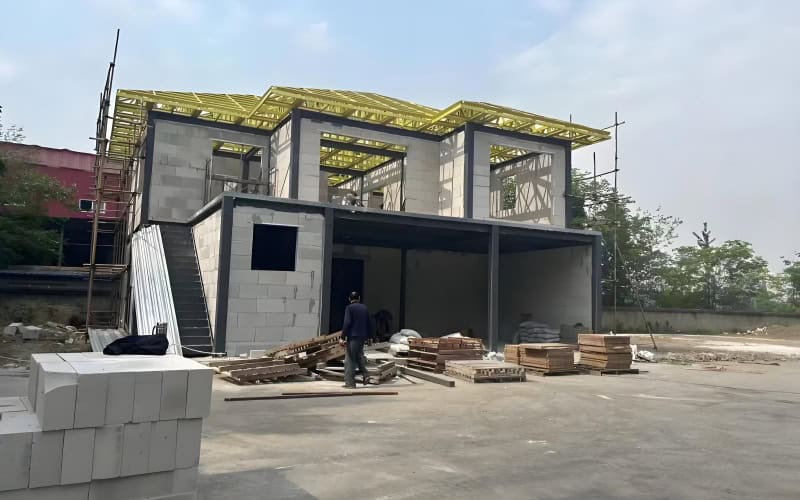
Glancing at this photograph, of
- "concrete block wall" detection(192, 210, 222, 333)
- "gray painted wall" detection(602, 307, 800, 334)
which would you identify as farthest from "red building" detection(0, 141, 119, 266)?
"gray painted wall" detection(602, 307, 800, 334)

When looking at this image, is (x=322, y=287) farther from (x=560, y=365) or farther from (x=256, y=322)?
(x=560, y=365)

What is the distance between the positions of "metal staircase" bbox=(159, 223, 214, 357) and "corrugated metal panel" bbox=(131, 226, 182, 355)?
0.30m

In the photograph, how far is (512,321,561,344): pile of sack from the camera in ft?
73.3

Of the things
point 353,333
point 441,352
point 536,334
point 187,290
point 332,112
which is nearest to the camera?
point 353,333

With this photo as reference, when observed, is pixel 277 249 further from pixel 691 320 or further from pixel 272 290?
pixel 691 320

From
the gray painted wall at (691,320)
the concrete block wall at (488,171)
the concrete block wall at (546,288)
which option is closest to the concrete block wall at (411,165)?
the concrete block wall at (488,171)

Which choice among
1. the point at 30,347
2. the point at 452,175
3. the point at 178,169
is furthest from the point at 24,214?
the point at 452,175

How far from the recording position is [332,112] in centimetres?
2120

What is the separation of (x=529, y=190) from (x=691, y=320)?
21.9 meters

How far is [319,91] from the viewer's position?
71.9ft

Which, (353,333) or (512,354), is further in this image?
(512,354)

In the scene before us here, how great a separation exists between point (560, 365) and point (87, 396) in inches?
464

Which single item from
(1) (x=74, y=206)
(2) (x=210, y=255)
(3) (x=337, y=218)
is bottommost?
(2) (x=210, y=255)

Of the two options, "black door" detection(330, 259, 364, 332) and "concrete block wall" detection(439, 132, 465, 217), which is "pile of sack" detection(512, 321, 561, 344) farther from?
"black door" detection(330, 259, 364, 332)
